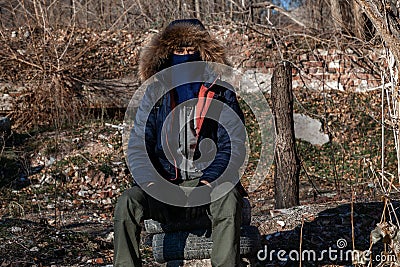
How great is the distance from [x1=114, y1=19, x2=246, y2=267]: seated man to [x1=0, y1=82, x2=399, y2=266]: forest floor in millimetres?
492

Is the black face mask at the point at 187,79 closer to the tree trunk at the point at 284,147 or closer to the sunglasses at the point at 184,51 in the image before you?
the sunglasses at the point at 184,51

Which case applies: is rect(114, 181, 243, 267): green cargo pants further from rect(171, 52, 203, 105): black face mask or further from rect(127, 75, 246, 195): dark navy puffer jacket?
rect(171, 52, 203, 105): black face mask

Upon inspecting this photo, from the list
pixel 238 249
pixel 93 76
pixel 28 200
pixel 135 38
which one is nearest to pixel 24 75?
pixel 93 76

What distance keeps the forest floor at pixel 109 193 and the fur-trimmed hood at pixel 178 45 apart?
3.83ft

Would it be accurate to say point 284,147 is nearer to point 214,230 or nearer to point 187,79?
point 187,79

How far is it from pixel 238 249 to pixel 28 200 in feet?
17.0

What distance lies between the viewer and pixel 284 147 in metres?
6.15

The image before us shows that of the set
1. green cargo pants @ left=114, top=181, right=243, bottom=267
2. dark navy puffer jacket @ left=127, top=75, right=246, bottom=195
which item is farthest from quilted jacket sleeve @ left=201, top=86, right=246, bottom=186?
green cargo pants @ left=114, top=181, right=243, bottom=267

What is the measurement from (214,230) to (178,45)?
1.35 m

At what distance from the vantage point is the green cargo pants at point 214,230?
3.51 m

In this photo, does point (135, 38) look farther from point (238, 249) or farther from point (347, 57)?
point (238, 249)

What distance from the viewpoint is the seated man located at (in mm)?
3570

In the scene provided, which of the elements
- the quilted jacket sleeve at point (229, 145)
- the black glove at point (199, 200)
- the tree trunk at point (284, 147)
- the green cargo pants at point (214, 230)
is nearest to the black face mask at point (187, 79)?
the quilted jacket sleeve at point (229, 145)

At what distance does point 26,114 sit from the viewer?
10938 mm
